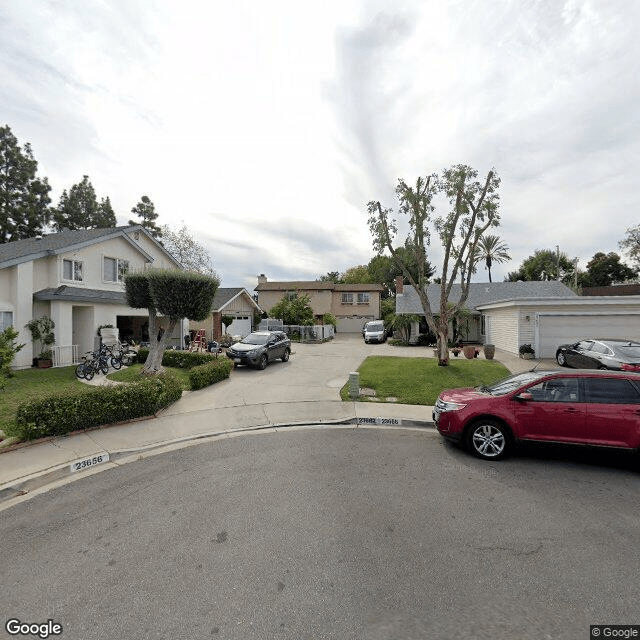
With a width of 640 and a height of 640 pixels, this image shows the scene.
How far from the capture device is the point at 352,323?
4191 cm

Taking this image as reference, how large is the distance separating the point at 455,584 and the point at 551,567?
1060 mm

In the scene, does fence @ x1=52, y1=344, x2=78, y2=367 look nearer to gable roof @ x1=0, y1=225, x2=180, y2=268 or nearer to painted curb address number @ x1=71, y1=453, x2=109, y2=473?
gable roof @ x1=0, y1=225, x2=180, y2=268

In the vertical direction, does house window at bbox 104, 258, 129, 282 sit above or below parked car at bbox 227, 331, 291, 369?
above

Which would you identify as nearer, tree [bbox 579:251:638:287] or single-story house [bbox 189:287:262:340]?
single-story house [bbox 189:287:262:340]

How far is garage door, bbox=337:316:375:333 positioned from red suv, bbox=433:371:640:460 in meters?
35.1

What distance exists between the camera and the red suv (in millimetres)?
5719

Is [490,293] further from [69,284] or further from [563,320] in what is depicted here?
[69,284]

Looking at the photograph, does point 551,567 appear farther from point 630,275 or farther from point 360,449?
point 630,275

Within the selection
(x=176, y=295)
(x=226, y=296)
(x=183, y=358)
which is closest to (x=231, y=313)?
(x=226, y=296)

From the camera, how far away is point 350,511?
14.3 ft

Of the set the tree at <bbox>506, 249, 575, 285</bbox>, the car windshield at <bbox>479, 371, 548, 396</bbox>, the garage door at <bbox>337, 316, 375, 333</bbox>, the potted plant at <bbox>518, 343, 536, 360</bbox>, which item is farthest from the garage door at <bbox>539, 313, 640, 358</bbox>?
the tree at <bbox>506, 249, 575, 285</bbox>

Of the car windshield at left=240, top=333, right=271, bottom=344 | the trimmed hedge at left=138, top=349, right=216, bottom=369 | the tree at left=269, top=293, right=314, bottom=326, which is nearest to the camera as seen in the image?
the trimmed hedge at left=138, top=349, right=216, bottom=369

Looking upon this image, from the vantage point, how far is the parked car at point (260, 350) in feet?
50.3

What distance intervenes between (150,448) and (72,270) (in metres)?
14.0
